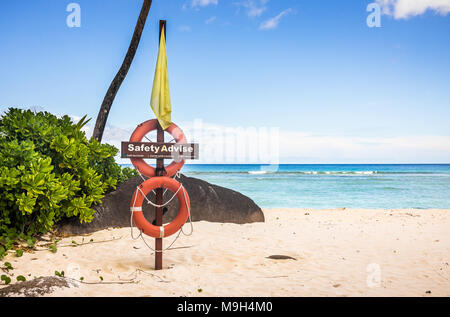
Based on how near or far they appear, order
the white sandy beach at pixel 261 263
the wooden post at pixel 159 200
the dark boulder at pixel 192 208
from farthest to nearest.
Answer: the dark boulder at pixel 192 208
the wooden post at pixel 159 200
the white sandy beach at pixel 261 263

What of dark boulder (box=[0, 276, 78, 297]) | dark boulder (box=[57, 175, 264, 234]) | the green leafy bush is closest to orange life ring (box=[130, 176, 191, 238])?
dark boulder (box=[0, 276, 78, 297])

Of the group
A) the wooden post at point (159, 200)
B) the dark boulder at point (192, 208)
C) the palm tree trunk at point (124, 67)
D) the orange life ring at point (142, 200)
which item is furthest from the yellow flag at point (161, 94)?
the palm tree trunk at point (124, 67)

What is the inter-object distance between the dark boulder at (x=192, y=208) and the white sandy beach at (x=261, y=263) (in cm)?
26

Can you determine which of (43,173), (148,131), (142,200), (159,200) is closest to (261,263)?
(159,200)

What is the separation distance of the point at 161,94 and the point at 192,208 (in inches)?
128

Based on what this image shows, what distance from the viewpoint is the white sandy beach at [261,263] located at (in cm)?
367

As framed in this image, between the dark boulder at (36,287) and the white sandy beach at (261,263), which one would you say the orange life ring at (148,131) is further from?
the dark boulder at (36,287)

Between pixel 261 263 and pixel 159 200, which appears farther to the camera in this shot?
pixel 261 263

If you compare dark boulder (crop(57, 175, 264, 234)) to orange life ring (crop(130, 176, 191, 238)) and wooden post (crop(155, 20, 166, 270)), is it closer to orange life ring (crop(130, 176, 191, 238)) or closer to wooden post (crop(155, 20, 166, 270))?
orange life ring (crop(130, 176, 191, 238))

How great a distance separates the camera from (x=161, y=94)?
4.48 m

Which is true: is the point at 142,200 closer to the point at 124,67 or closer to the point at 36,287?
the point at 36,287
